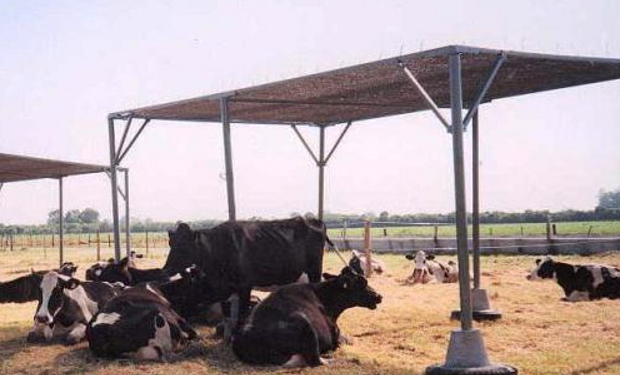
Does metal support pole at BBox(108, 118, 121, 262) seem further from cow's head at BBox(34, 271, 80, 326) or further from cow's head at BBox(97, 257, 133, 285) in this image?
cow's head at BBox(34, 271, 80, 326)

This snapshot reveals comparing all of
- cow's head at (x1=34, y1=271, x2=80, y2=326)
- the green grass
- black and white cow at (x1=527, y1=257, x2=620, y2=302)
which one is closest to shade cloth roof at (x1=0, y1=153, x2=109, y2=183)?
cow's head at (x1=34, y1=271, x2=80, y2=326)

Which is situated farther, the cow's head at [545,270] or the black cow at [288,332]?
the cow's head at [545,270]

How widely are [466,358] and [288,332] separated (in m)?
2.10

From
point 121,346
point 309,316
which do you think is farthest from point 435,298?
point 121,346

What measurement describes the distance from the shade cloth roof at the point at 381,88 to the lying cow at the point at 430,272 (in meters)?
5.93

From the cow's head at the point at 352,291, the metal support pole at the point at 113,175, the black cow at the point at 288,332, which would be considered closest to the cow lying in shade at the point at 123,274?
the metal support pole at the point at 113,175

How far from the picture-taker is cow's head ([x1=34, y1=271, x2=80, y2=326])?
37.0ft

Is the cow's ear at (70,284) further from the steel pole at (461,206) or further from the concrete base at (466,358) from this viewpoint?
the steel pole at (461,206)

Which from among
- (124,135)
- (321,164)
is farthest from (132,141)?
(321,164)

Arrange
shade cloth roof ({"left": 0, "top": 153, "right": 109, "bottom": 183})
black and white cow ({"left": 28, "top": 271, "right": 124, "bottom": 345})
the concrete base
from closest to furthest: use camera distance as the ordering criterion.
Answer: the concrete base, black and white cow ({"left": 28, "top": 271, "right": 124, "bottom": 345}), shade cloth roof ({"left": 0, "top": 153, "right": 109, "bottom": 183})

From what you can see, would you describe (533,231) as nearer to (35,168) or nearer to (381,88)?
(35,168)

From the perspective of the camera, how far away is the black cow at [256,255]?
1159 centimetres

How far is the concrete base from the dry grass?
499mm

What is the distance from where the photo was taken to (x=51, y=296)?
37.8 ft
